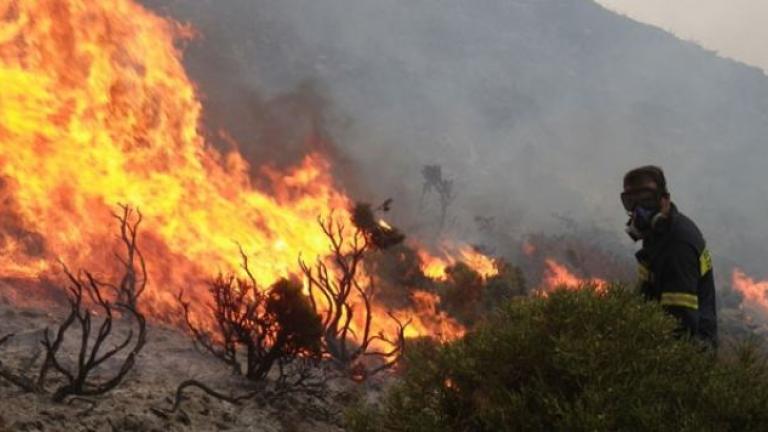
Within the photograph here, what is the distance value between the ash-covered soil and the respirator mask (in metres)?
5.86

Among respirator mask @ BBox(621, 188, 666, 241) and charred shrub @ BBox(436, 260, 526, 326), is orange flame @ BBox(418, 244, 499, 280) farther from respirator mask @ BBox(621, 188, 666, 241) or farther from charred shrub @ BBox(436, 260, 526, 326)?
respirator mask @ BBox(621, 188, 666, 241)

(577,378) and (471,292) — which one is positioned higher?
(471,292)

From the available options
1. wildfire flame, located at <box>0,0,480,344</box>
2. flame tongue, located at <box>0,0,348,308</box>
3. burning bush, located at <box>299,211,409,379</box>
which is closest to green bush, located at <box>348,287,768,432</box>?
burning bush, located at <box>299,211,409,379</box>

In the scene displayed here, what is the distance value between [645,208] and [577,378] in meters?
1.66

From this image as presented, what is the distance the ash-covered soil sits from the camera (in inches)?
263

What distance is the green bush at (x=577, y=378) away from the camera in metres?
3.60

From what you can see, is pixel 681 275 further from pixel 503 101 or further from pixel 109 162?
pixel 503 101

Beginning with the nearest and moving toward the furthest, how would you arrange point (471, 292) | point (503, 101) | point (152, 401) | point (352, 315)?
point (152, 401), point (352, 315), point (471, 292), point (503, 101)

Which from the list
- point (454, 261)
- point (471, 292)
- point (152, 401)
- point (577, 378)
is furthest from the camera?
point (454, 261)

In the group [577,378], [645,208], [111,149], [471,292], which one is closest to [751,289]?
[471,292]

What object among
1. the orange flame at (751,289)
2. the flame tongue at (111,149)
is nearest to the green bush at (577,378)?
the flame tongue at (111,149)

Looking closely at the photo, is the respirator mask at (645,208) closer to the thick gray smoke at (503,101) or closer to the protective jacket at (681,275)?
the protective jacket at (681,275)

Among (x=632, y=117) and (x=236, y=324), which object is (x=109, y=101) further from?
(x=632, y=117)

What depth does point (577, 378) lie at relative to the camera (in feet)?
12.6
